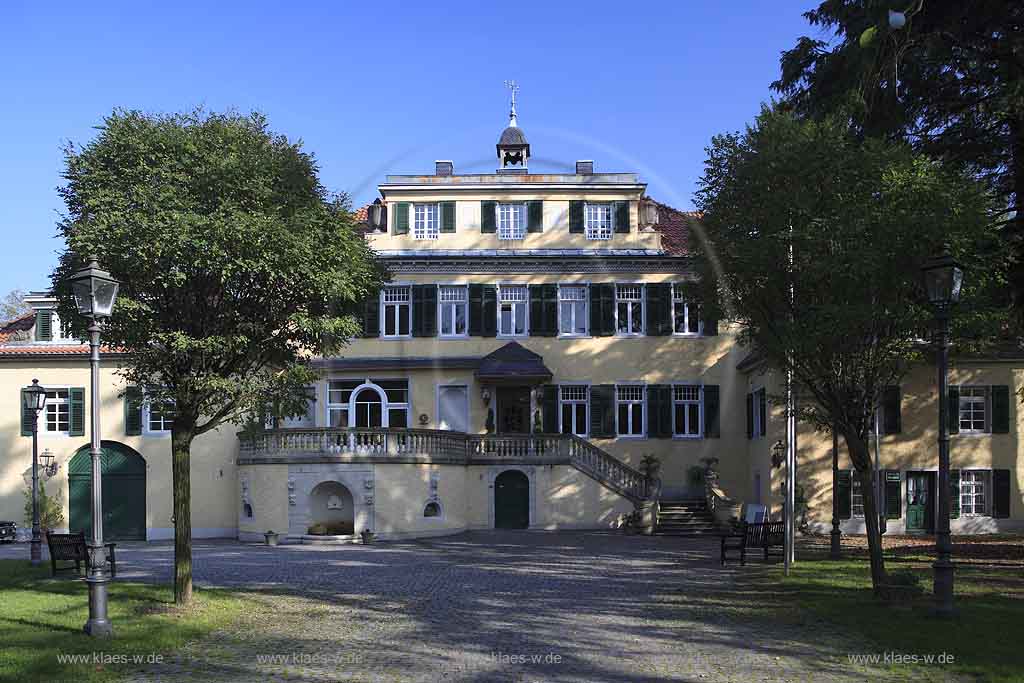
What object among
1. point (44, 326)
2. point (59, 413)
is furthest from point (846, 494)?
point (44, 326)

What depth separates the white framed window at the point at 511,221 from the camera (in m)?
37.4

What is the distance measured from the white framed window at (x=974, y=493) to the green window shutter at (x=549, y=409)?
500 inches

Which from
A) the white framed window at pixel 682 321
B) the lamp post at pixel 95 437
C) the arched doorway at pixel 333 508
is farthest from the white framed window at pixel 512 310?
the lamp post at pixel 95 437

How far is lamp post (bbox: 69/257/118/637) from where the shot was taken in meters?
13.5

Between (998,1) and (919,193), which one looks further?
(998,1)

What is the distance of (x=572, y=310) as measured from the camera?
3716cm

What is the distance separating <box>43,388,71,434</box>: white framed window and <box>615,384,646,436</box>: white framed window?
18.3 m

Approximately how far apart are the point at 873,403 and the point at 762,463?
17.0m

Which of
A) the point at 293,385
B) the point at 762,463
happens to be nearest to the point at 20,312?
the point at 762,463

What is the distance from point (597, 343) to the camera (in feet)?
121

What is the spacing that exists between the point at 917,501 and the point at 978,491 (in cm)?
195

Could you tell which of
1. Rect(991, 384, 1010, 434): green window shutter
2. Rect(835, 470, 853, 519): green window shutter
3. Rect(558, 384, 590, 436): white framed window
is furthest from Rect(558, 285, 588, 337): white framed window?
Rect(991, 384, 1010, 434): green window shutter

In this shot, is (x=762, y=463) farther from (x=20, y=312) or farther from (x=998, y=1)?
(x=20, y=312)

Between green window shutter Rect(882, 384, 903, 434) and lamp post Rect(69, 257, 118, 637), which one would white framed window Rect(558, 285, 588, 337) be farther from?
lamp post Rect(69, 257, 118, 637)
